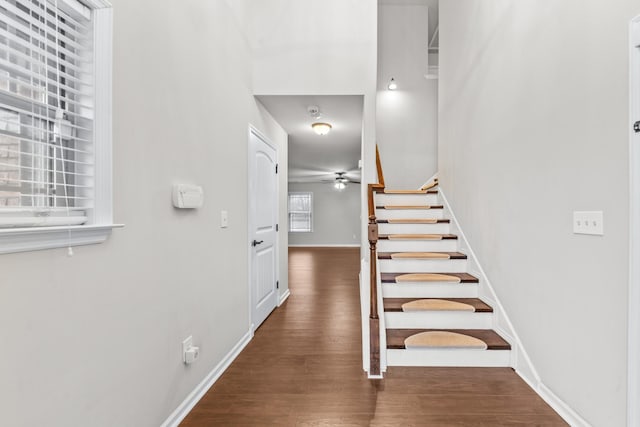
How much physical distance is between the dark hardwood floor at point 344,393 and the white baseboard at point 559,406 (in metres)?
0.04

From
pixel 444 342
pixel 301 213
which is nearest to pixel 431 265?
pixel 444 342

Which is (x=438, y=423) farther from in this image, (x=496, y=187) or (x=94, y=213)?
(x=94, y=213)

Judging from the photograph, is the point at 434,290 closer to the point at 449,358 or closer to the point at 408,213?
the point at 449,358

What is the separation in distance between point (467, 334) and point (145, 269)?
7.75ft

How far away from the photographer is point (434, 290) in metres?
3.08

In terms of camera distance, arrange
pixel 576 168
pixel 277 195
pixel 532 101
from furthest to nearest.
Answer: pixel 277 195
pixel 532 101
pixel 576 168

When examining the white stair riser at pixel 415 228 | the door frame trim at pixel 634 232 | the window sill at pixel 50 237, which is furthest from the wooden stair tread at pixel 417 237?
the window sill at pixel 50 237

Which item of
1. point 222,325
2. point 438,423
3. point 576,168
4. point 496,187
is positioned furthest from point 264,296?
point 576,168

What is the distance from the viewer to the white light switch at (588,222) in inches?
65.7

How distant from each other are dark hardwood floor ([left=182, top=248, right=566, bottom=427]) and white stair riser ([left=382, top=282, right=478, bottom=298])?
598 mm

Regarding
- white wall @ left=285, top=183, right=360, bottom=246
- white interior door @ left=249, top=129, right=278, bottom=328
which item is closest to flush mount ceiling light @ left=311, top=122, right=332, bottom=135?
white interior door @ left=249, top=129, right=278, bottom=328

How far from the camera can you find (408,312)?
9.23ft

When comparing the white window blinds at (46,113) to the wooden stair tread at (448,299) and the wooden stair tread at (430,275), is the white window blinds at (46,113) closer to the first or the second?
the wooden stair tread at (448,299)

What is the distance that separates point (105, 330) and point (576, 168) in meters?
2.39
